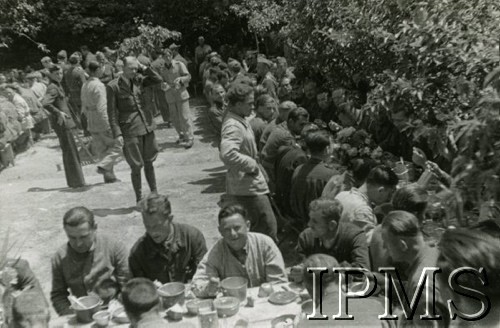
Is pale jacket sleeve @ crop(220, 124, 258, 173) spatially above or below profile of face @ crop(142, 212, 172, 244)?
above

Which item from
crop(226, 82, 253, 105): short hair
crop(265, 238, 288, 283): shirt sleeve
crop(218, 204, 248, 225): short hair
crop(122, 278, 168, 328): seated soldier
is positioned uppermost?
crop(226, 82, 253, 105): short hair

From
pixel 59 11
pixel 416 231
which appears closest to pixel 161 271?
pixel 416 231

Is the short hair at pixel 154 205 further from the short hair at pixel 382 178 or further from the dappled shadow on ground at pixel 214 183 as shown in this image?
the dappled shadow on ground at pixel 214 183

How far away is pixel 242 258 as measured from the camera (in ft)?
16.1

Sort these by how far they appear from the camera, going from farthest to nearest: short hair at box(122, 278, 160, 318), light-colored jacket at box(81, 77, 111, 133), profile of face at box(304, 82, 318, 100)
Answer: light-colored jacket at box(81, 77, 111, 133) → profile of face at box(304, 82, 318, 100) → short hair at box(122, 278, 160, 318)

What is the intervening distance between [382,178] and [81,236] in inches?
103

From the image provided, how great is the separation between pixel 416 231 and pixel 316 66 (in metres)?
6.53

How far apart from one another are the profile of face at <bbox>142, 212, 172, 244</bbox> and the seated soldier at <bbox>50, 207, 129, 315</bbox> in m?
0.36

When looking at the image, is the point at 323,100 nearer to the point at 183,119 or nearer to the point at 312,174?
→ the point at 312,174

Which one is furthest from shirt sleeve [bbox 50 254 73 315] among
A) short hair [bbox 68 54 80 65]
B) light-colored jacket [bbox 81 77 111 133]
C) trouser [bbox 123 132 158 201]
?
short hair [bbox 68 54 80 65]

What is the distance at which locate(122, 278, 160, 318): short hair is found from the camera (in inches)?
147

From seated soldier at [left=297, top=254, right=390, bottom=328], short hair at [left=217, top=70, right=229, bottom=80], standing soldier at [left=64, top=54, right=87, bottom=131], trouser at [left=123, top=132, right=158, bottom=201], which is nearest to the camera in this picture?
seated soldier at [left=297, top=254, right=390, bottom=328]

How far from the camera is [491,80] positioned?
267 cm

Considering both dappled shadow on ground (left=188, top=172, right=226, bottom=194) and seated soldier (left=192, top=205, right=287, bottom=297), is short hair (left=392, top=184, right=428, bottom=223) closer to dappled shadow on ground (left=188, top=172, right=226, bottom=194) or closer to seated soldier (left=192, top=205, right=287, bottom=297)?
seated soldier (left=192, top=205, right=287, bottom=297)
